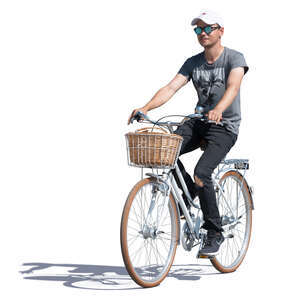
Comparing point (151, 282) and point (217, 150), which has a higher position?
point (217, 150)

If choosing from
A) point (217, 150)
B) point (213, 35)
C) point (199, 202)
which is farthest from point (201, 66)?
point (199, 202)

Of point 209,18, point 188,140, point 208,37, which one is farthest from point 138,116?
point 209,18

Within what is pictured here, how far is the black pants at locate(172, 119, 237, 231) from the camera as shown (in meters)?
8.81

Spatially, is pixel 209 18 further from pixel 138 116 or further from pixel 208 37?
pixel 138 116

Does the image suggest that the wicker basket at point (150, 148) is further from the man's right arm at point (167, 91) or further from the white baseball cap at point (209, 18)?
the white baseball cap at point (209, 18)

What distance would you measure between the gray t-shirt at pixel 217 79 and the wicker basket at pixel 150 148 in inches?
41.5

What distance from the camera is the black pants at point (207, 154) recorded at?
881 cm

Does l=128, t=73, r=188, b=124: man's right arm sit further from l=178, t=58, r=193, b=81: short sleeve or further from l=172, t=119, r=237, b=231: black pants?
l=172, t=119, r=237, b=231: black pants

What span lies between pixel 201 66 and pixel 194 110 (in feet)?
1.73

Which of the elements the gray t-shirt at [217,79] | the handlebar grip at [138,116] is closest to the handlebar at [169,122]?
the handlebar grip at [138,116]

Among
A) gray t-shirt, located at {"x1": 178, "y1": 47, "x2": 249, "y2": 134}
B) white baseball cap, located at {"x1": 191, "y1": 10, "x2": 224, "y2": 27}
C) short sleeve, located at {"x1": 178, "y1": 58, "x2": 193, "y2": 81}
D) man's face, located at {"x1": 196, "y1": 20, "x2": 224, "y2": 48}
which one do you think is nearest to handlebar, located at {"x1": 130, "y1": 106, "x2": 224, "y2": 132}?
gray t-shirt, located at {"x1": 178, "y1": 47, "x2": 249, "y2": 134}

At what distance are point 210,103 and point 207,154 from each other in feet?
2.03

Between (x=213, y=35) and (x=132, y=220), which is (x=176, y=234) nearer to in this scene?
(x=132, y=220)

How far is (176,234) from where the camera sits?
8758 mm
